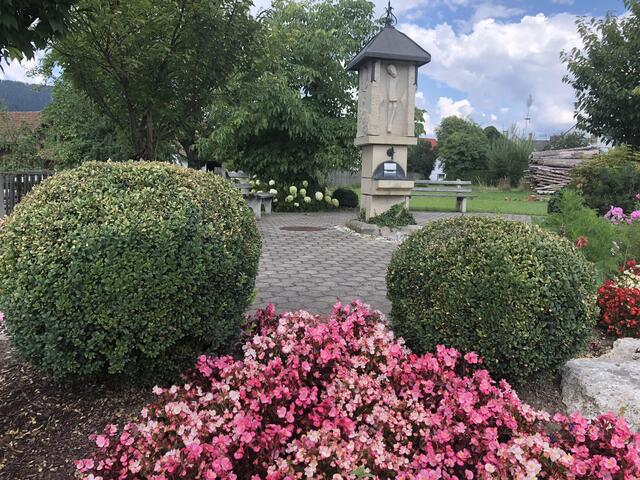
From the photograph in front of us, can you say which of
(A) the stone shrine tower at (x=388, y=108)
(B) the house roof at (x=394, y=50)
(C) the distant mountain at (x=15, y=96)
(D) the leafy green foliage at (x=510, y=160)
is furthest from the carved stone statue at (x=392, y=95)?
(C) the distant mountain at (x=15, y=96)

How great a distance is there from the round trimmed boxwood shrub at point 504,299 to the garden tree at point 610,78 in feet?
37.9

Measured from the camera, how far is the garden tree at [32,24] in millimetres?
2153

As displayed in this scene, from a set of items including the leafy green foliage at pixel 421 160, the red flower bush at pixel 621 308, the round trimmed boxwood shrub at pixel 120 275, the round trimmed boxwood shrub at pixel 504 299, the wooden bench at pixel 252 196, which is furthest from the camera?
the leafy green foliage at pixel 421 160

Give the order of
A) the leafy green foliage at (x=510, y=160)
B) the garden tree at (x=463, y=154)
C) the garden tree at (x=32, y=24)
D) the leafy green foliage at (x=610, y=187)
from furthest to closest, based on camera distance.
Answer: the garden tree at (x=463, y=154) → the leafy green foliage at (x=510, y=160) → the leafy green foliage at (x=610, y=187) → the garden tree at (x=32, y=24)

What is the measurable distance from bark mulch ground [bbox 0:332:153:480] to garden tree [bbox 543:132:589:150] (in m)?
48.5

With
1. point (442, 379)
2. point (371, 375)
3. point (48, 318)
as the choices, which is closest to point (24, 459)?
point (48, 318)

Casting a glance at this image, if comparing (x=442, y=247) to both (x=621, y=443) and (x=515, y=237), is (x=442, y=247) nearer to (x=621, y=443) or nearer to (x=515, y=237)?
(x=515, y=237)

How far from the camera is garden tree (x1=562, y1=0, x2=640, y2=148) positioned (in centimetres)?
1229

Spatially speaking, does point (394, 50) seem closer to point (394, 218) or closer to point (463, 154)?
point (394, 218)

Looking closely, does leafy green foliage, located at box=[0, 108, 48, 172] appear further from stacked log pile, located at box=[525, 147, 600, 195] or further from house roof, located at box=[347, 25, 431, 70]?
stacked log pile, located at box=[525, 147, 600, 195]

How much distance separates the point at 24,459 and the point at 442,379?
2.01 m

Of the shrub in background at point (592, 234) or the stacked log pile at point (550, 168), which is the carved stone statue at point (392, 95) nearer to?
the shrub in background at point (592, 234)

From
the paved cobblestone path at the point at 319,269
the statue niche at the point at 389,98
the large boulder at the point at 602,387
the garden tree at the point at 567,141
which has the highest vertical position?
the garden tree at the point at 567,141

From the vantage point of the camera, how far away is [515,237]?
2881 millimetres
